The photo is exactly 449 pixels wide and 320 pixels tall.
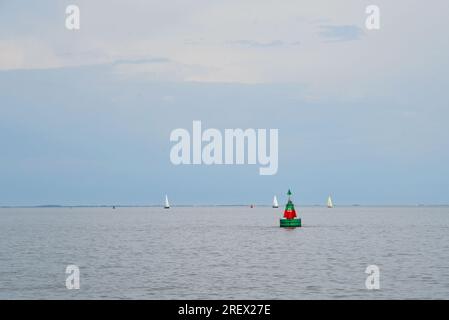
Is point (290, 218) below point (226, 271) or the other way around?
the other way around

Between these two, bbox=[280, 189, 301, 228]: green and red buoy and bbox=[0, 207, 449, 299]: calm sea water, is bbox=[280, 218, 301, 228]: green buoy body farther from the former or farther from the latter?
bbox=[0, 207, 449, 299]: calm sea water

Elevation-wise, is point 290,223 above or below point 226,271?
Result: above

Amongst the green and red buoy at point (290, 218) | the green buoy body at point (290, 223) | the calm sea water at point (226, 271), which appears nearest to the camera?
the calm sea water at point (226, 271)

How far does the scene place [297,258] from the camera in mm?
67438

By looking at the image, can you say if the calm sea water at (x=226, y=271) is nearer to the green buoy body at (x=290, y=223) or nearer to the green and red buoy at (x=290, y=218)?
the green and red buoy at (x=290, y=218)

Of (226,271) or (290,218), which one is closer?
(226,271)

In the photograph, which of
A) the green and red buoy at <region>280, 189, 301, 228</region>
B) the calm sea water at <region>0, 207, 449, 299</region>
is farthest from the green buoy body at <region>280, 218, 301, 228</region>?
the calm sea water at <region>0, 207, 449, 299</region>

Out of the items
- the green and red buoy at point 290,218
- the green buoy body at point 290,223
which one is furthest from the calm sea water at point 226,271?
the green buoy body at point 290,223

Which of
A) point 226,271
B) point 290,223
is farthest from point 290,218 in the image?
point 226,271

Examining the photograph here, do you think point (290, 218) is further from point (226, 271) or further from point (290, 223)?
point (226, 271)

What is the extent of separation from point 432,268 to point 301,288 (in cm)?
1966
